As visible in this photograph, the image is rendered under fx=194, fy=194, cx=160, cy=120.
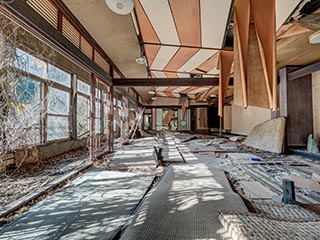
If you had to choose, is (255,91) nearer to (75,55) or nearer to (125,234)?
(125,234)

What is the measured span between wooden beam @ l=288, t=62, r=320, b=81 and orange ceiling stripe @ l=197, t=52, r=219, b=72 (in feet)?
7.47

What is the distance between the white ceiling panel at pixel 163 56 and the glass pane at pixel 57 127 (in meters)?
3.39

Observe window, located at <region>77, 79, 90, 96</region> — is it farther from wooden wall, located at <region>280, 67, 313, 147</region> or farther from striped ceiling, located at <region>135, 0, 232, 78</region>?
wooden wall, located at <region>280, 67, 313, 147</region>

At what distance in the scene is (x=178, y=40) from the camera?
13.9ft

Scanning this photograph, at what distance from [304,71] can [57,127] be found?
7.07 meters

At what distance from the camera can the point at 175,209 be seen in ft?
6.70

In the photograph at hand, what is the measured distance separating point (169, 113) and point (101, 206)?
16.7 metres

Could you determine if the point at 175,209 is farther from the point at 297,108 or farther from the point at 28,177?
the point at 297,108

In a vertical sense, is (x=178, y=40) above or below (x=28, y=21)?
above

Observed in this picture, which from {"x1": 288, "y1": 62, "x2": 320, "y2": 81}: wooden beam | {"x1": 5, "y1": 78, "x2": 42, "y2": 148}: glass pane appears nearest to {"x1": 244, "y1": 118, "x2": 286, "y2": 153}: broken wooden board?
{"x1": 288, "y1": 62, "x2": 320, "y2": 81}: wooden beam

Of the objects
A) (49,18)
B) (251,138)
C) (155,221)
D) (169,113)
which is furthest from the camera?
(169,113)

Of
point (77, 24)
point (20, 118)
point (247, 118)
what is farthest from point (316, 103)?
point (20, 118)

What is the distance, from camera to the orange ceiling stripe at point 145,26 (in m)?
3.30


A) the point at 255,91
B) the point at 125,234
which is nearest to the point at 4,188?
the point at 125,234
